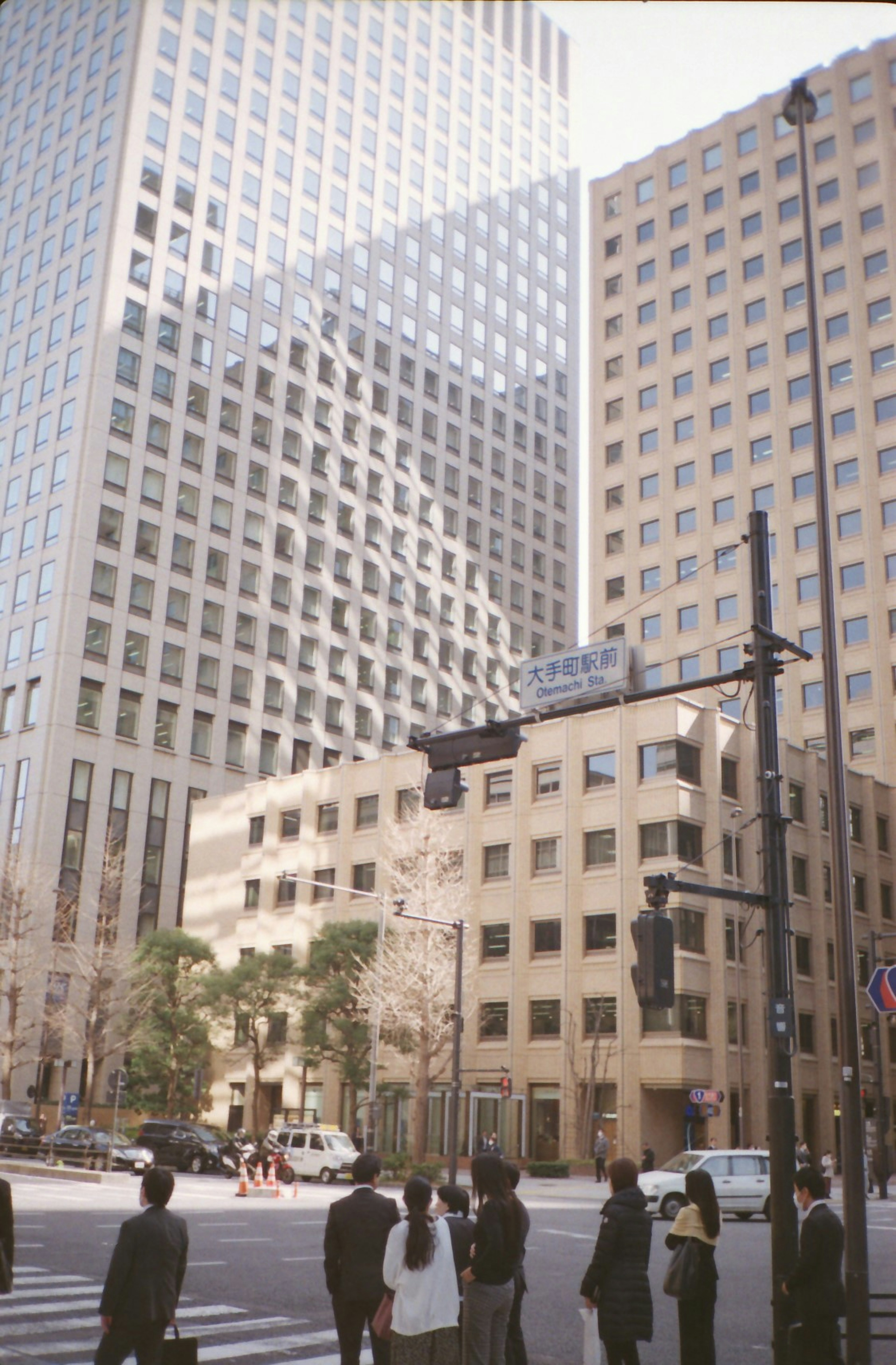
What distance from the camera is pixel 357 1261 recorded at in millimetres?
8570

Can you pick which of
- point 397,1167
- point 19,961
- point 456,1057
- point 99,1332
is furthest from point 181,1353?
point 19,961

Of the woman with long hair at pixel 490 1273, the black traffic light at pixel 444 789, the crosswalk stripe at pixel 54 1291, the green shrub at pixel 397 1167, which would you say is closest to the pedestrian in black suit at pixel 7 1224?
the woman with long hair at pixel 490 1273

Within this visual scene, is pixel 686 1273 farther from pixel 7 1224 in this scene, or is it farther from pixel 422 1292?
pixel 7 1224

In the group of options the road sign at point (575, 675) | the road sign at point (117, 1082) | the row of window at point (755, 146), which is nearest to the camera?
the road sign at point (575, 675)

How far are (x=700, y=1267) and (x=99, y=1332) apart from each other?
5.75 metres

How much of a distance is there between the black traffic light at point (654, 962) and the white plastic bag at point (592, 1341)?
3.07m

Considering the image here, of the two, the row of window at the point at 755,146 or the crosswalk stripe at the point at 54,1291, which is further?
the row of window at the point at 755,146

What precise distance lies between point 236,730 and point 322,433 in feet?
74.2

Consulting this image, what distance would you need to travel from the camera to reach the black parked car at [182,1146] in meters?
43.3

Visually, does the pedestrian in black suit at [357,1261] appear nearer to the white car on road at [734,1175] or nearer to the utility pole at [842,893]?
the utility pole at [842,893]

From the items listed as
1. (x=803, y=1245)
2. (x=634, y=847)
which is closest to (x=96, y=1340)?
(x=803, y=1245)

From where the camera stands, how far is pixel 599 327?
274 ft

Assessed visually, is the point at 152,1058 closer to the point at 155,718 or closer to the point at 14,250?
the point at 155,718

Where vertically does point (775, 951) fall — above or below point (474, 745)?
below
